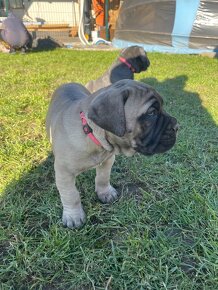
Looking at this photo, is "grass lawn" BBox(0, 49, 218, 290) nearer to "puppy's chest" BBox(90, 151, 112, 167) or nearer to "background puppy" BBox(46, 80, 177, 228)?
"background puppy" BBox(46, 80, 177, 228)

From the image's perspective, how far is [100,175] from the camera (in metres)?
3.29

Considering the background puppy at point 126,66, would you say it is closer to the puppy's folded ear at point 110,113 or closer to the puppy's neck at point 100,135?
the puppy's neck at point 100,135

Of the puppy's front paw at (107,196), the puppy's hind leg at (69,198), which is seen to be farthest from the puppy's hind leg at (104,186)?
the puppy's hind leg at (69,198)

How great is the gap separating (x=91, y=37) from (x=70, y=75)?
29.8ft

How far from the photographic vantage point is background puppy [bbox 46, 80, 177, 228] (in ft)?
7.32

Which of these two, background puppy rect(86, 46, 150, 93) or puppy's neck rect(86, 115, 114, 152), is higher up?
puppy's neck rect(86, 115, 114, 152)

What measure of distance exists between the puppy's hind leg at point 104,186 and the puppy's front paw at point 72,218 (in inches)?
16.0

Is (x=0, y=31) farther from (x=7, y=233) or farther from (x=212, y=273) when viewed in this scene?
(x=212, y=273)

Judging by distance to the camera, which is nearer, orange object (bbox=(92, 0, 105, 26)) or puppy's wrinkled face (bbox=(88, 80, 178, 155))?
puppy's wrinkled face (bbox=(88, 80, 178, 155))

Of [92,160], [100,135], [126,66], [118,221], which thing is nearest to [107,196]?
[118,221]

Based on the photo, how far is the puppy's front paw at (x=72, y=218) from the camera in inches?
117

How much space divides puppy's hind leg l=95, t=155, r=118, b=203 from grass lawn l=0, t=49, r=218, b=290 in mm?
87

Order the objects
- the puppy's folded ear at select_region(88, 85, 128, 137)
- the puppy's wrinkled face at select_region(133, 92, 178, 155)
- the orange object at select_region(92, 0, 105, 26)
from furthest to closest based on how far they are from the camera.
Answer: the orange object at select_region(92, 0, 105, 26) → the puppy's wrinkled face at select_region(133, 92, 178, 155) → the puppy's folded ear at select_region(88, 85, 128, 137)

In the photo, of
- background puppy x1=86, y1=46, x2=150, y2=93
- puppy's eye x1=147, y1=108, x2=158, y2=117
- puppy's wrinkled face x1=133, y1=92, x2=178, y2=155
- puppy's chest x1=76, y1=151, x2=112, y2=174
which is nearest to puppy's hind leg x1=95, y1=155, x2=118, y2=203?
puppy's chest x1=76, y1=151, x2=112, y2=174
